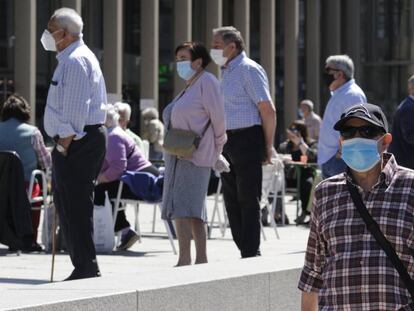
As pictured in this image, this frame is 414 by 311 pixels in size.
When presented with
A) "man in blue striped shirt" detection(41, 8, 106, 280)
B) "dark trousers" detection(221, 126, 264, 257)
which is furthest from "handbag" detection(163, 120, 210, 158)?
"man in blue striped shirt" detection(41, 8, 106, 280)

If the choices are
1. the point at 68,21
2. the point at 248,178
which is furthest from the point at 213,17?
the point at 68,21

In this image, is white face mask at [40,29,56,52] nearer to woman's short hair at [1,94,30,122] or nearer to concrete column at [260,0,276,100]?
woman's short hair at [1,94,30,122]

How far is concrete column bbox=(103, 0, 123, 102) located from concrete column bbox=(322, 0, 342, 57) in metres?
12.5

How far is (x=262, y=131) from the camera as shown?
35.2 feet

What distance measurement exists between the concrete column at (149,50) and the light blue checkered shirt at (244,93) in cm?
2364

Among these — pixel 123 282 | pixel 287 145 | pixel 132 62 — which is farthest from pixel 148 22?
pixel 123 282

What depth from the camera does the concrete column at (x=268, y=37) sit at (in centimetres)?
3969

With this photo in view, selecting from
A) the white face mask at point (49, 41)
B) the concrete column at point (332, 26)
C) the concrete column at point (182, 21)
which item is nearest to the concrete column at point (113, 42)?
the concrete column at point (182, 21)

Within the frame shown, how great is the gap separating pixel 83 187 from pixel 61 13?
49.1 inches

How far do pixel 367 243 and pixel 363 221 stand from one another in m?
0.09

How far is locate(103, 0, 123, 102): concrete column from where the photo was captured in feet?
107

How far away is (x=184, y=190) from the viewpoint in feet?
33.3

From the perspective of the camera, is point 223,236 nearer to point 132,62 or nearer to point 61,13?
point 61,13

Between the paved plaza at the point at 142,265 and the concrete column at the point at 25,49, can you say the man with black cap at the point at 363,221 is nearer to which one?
the paved plaza at the point at 142,265
